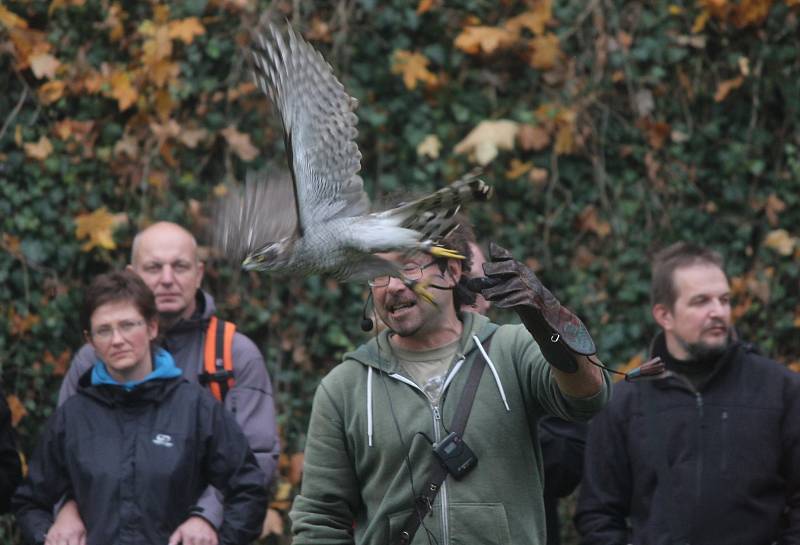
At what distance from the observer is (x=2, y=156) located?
6.80 m

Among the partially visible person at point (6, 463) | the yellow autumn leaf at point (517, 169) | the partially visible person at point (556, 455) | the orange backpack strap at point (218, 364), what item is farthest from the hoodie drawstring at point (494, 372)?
the yellow autumn leaf at point (517, 169)

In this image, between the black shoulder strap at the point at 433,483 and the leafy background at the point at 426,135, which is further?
the leafy background at the point at 426,135

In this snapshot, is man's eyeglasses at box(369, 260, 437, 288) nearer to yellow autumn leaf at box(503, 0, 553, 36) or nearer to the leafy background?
the leafy background

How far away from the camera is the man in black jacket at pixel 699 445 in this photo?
4.34 meters

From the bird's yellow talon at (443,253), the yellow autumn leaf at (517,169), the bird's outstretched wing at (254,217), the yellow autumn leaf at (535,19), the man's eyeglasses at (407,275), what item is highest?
the yellow autumn leaf at (535,19)

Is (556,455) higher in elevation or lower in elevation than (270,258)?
lower

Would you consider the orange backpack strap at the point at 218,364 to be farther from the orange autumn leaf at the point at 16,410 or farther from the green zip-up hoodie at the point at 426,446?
the orange autumn leaf at the point at 16,410

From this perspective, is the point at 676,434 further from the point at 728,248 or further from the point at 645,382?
the point at 728,248

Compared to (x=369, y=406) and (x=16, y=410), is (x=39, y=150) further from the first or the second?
(x=369, y=406)

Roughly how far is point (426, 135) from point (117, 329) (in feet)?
9.24

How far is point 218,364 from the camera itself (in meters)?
Answer: 4.91

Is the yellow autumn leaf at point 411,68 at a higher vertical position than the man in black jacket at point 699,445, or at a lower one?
higher

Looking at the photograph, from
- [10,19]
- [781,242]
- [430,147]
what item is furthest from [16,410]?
[781,242]

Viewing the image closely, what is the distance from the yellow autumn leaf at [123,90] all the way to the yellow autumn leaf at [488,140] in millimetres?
1914
